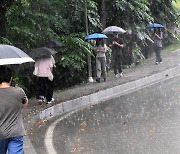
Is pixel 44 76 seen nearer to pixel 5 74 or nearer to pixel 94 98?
pixel 94 98

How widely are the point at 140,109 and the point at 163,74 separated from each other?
7.78 m

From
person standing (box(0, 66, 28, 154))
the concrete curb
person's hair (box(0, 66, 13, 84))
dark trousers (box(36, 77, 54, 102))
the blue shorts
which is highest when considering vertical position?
person's hair (box(0, 66, 13, 84))

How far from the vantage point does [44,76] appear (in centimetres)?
1241

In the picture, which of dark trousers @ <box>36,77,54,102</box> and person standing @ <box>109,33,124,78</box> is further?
person standing @ <box>109,33,124,78</box>

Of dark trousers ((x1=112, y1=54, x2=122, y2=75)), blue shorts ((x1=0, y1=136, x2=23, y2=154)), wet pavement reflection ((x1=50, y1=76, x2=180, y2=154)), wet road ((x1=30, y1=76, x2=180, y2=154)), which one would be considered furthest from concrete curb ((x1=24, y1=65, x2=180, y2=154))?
blue shorts ((x1=0, y1=136, x2=23, y2=154))

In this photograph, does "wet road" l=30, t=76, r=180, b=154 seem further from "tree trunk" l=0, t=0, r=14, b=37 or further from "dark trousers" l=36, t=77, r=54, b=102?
"tree trunk" l=0, t=0, r=14, b=37

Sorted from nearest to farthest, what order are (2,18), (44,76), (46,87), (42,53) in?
(2,18), (42,53), (44,76), (46,87)

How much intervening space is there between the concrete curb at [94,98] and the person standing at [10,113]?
2219 mm

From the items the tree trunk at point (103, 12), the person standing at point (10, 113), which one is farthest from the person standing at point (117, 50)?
the person standing at point (10, 113)

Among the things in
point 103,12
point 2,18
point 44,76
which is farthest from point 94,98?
point 103,12

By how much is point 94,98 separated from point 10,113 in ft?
28.8

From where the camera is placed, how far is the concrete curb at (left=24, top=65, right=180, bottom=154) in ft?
37.0

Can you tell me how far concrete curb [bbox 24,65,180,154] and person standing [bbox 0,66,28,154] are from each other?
2219mm

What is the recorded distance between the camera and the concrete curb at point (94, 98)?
11.3m
